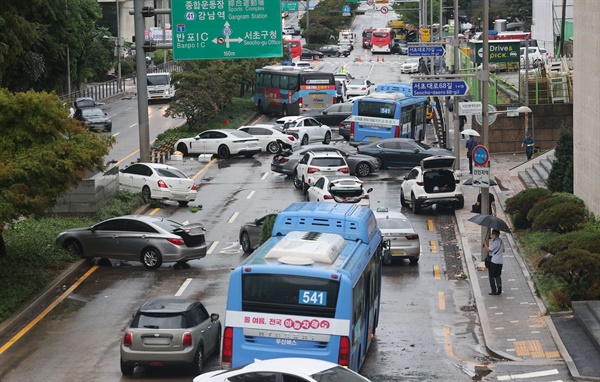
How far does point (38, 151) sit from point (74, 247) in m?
6.01

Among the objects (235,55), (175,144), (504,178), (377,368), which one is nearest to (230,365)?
(377,368)

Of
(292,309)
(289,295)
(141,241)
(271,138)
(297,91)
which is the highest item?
(297,91)

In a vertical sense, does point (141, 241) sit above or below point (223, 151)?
below

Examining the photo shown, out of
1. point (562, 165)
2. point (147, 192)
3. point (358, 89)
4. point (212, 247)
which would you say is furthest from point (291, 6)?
point (212, 247)

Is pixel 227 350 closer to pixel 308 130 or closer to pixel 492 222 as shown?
pixel 492 222

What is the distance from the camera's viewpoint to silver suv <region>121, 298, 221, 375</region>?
1994 cm

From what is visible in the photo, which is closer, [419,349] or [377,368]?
[377,368]

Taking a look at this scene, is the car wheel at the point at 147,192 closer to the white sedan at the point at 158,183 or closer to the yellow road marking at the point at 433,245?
the white sedan at the point at 158,183

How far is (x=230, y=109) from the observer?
72.2 m

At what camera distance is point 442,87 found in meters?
36.6

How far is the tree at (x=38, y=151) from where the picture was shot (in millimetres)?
25656

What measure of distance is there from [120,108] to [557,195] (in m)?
49.9

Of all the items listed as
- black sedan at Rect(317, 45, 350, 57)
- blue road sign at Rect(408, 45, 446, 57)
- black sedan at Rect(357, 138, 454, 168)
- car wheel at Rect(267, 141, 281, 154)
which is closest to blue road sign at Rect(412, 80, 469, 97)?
blue road sign at Rect(408, 45, 446, 57)

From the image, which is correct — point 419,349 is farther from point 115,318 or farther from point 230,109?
point 230,109
